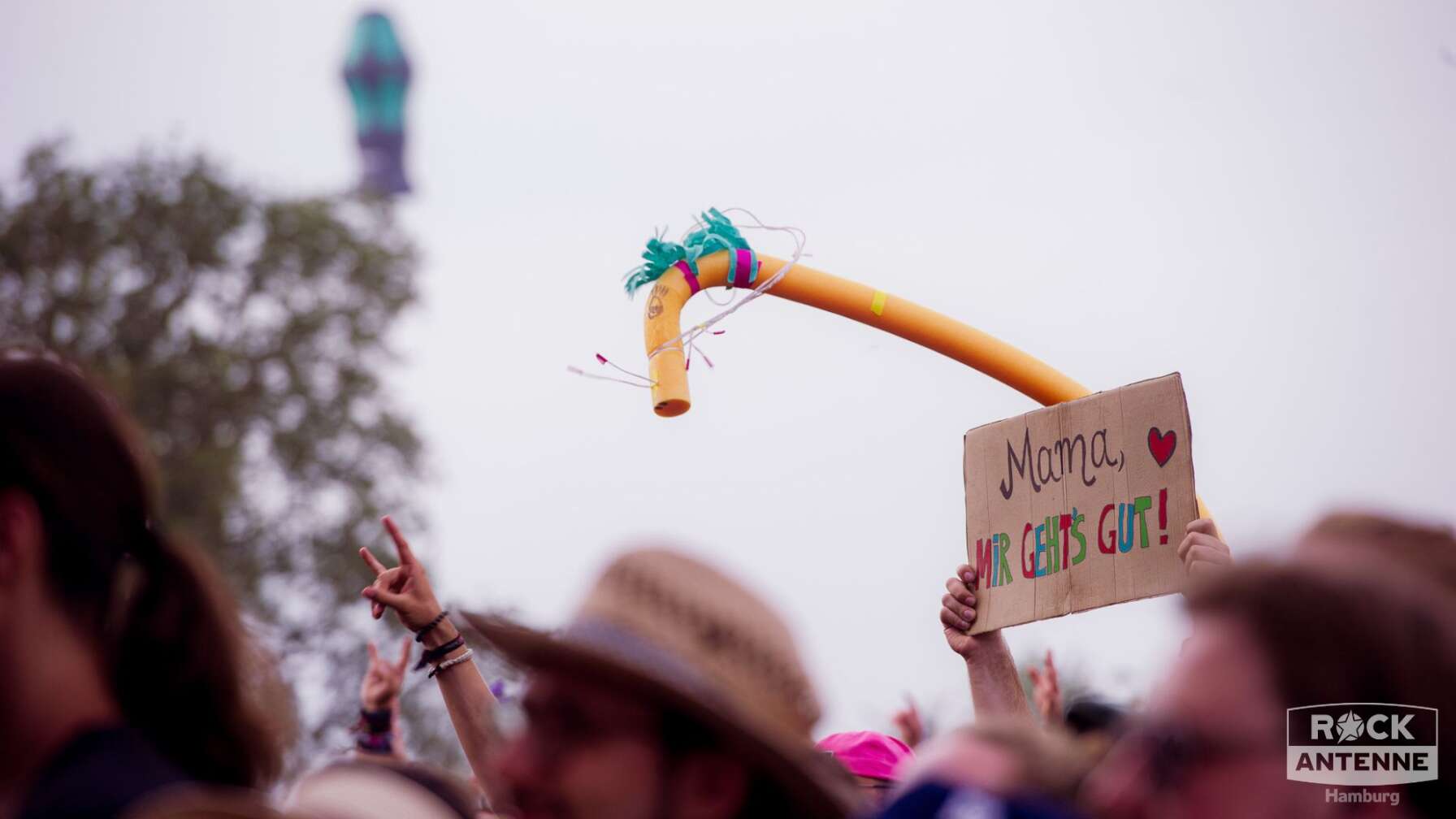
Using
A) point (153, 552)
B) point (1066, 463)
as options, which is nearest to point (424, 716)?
point (1066, 463)

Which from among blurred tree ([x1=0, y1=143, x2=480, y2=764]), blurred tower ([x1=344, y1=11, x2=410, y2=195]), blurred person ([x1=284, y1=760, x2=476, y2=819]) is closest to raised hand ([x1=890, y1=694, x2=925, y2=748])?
blurred person ([x1=284, y1=760, x2=476, y2=819])

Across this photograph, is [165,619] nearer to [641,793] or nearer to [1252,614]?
[641,793]

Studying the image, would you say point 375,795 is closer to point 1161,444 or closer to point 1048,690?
point 1161,444

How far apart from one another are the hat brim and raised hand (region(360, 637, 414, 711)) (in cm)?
298

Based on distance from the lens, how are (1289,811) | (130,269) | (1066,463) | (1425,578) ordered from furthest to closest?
(130,269)
(1066,463)
(1425,578)
(1289,811)

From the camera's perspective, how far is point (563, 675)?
2.11 metres

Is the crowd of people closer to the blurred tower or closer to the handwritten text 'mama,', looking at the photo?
the handwritten text 'mama,'

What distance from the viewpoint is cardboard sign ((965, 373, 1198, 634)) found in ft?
12.2

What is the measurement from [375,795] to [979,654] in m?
2.00

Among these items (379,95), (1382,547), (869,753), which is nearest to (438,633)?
(869,753)

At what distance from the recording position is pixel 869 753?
3.63m

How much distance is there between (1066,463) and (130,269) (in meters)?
22.4

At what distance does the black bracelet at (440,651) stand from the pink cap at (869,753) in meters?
0.80

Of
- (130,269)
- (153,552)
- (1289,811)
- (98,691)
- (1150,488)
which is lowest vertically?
(1289,811)
